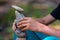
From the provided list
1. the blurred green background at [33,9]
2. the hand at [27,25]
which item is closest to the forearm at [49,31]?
the hand at [27,25]

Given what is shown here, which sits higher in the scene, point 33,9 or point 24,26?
point 33,9

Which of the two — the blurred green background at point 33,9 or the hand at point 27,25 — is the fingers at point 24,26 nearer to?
the hand at point 27,25

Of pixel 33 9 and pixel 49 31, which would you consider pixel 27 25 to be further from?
pixel 33 9

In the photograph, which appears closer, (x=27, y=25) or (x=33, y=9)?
(x=27, y=25)

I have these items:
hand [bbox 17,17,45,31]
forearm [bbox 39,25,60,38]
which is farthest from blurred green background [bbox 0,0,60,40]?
hand [bbox 17,17,45,31]

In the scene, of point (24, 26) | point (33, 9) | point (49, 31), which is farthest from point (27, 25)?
point (33, 9)

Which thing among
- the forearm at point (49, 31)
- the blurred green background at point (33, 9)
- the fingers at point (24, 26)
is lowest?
the fingers at point (24, 26)

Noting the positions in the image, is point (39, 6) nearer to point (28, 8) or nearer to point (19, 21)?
point (28, 8)

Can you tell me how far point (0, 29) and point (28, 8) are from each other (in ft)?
1.91

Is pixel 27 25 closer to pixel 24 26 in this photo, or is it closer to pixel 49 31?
pixel 24 26

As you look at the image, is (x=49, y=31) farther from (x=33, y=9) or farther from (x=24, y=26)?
(x=33, y=9)

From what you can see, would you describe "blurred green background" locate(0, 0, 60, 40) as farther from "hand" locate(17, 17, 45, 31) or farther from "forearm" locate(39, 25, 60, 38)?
"hand" locate(17, 17, 45, 31)

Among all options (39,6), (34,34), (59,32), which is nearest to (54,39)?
(59,32)

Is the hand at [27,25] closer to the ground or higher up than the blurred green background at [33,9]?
closer to the ground
